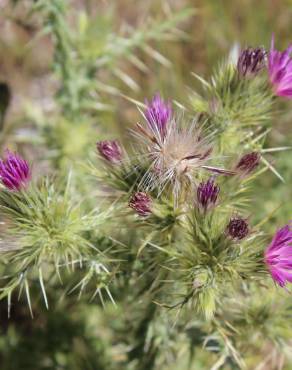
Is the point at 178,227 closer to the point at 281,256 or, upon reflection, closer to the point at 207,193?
the point at 207,193

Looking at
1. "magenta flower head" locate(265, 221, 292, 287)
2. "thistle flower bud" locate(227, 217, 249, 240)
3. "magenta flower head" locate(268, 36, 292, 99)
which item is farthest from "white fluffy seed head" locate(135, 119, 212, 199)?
"magenta flower head" locate(268, 36, 292, 99)

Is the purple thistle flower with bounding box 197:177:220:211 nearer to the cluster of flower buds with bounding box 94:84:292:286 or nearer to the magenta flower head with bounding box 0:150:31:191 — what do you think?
the cluster of flower buds with bounding box 94:84:292:286

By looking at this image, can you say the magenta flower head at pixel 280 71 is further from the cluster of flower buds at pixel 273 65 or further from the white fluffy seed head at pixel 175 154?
the white fluffy seed head at pixel 175 154

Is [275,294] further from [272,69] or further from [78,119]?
[78,119]

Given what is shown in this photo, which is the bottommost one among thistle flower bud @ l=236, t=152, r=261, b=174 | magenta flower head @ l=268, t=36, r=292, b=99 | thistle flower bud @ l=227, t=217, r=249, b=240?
thistle flower bud @ l=227, t=217, r=249, b=240

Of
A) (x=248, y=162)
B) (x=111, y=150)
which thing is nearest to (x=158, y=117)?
(x=111, y=150)

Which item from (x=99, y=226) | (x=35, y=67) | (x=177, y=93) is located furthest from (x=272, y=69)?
(x=35, y=67)
